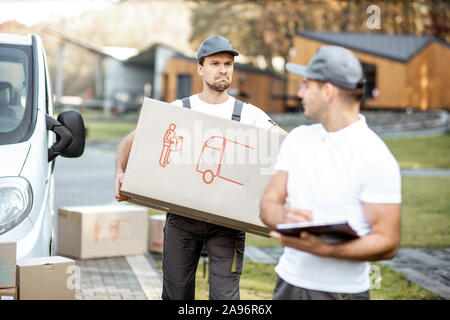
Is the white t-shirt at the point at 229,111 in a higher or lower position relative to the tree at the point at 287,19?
lower

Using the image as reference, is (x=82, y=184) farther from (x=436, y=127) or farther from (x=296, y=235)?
(x=436, y=127)

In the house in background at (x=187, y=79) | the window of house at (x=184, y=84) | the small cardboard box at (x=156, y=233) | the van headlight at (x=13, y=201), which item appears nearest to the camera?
the van headlight at (x=13, y=201)

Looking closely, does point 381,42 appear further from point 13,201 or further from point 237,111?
point 13,201

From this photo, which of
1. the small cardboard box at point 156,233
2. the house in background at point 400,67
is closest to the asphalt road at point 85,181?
the small cardboard box at point 156,233

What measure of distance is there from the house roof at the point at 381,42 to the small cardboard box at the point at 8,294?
1434 inches

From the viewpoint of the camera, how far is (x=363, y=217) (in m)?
2.83

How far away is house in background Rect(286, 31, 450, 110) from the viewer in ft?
126

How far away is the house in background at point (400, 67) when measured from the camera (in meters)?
38.5

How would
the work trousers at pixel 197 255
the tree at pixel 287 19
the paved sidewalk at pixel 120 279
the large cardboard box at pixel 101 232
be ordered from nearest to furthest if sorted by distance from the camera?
the work trousers at pixel 197 255 < the paved sidewalk at pixel 120 279 < the large cardboard box at pixel 101 232 < the tree at pixel 287 19

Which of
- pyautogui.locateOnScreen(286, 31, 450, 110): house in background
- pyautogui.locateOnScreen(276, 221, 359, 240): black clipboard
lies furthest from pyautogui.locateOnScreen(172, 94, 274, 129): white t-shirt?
pyautogui.locateOnScreen(286, 31, 450, 110): house in background

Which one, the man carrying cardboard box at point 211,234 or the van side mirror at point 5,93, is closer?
the man carrying cardboard box at point 211,234

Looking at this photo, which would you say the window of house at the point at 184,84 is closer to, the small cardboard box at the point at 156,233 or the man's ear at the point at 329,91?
the small cardboard box at the point at 156,233

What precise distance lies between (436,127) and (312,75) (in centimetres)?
3368

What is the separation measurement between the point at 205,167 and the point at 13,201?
1.42m
